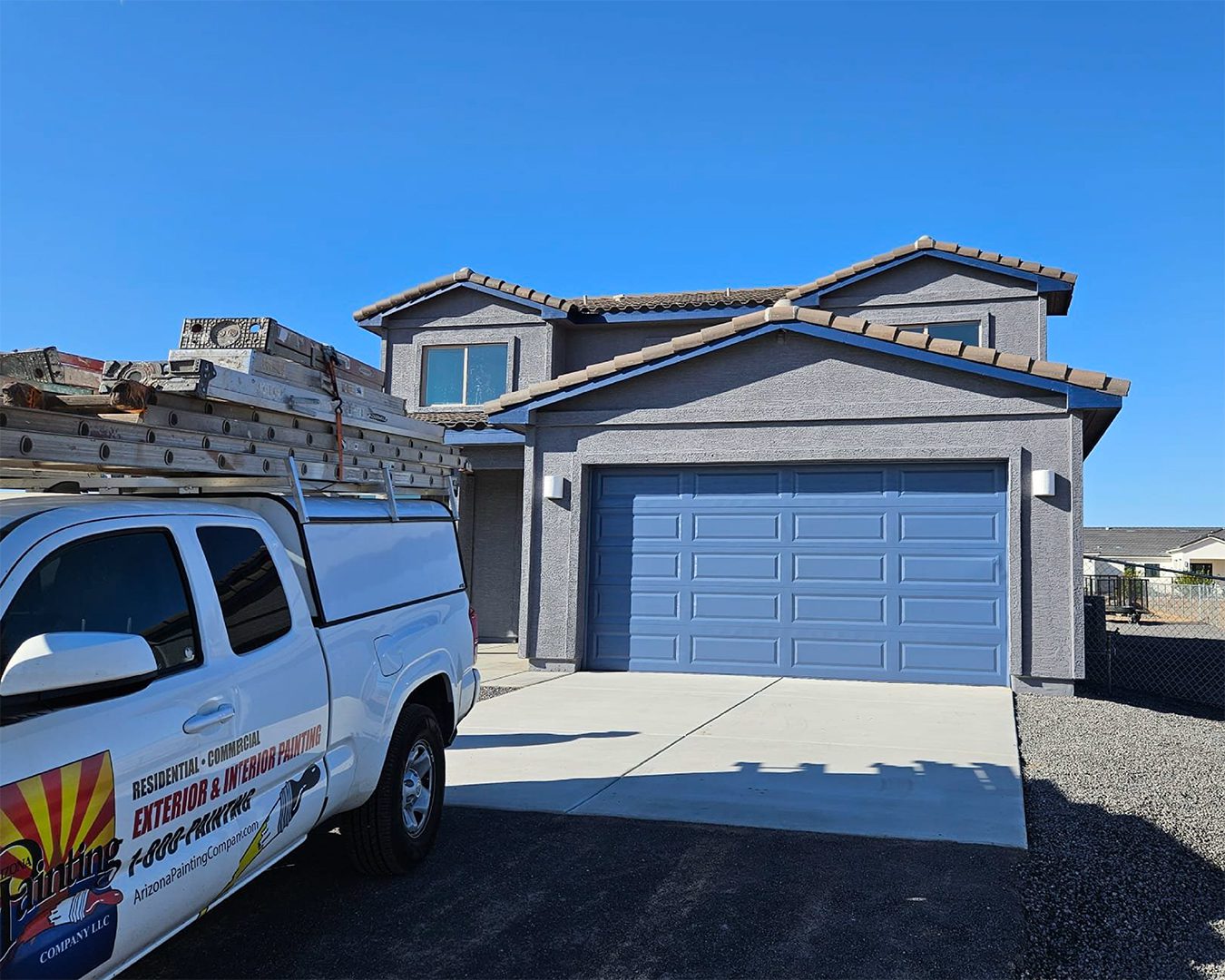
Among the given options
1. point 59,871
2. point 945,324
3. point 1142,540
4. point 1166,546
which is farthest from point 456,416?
point 1142,540

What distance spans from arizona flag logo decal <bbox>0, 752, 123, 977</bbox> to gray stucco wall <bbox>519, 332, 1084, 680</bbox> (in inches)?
387

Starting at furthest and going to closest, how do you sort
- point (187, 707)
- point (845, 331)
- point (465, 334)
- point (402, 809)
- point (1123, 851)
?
point (465, 334), point (845, 331), point (1123, 851), point (402, 809), point (187, 707)

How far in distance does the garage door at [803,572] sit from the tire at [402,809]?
24.2 ft

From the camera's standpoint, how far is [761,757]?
7777mm

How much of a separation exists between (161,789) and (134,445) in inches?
48.5

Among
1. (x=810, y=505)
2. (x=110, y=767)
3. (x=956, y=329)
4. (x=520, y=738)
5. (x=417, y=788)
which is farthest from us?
(x=956, y=329)

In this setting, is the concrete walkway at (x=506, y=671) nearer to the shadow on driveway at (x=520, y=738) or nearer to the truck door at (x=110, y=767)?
the shadow on driveway at (x=520, y=738)

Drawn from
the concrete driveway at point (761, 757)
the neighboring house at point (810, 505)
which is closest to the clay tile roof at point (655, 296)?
the neighboring house at point (810, 505)

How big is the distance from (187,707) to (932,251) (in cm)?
1530

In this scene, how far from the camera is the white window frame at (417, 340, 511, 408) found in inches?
694

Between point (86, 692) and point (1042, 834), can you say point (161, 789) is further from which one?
point (1042, 834)

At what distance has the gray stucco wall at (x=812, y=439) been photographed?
440 inches

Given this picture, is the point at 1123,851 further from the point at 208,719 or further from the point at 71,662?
the point at 71,662

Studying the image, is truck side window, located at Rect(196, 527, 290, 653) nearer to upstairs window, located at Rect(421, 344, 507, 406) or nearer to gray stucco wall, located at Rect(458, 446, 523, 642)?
gray stucco wall, located at Rect(458, 446, 523, 642)
